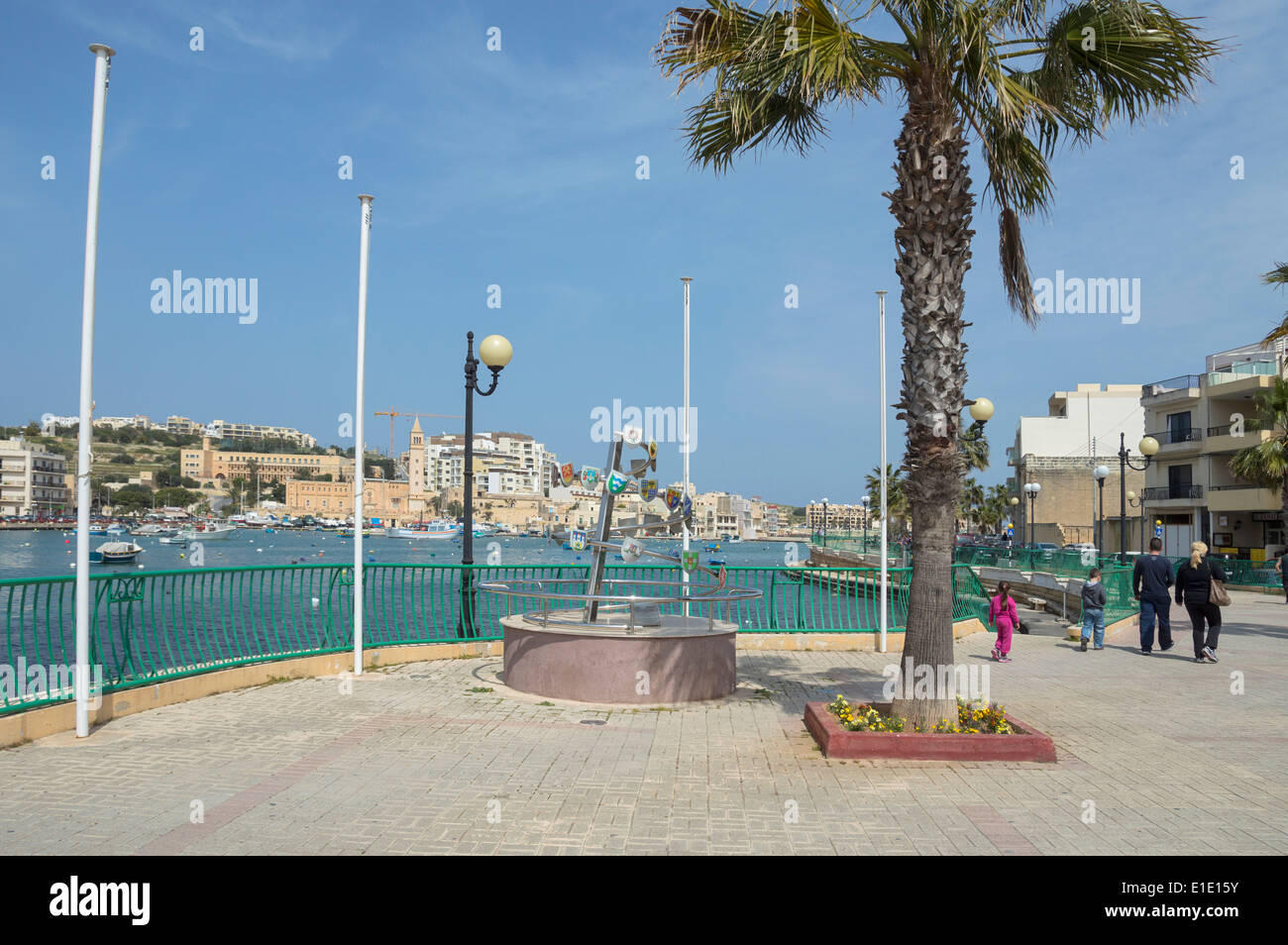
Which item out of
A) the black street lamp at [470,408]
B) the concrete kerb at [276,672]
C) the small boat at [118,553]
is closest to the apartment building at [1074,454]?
the concrete kerb at [276,672]

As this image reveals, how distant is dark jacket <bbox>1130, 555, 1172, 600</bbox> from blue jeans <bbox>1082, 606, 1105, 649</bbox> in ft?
3.63

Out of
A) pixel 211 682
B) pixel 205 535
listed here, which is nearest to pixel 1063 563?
pixel 211 682

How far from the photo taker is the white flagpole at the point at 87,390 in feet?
24.2

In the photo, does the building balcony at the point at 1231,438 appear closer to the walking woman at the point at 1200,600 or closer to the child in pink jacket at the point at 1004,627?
the walking woman at the point at 1200,600

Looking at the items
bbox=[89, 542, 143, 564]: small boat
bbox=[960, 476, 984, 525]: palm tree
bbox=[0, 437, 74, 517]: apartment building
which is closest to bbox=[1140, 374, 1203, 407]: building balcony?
bbox=[960, 476, 984, 525]: palm tree

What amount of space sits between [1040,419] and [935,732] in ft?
227

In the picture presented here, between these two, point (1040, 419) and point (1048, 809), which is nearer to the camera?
point (1048, 809)

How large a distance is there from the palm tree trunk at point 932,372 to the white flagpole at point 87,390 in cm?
727

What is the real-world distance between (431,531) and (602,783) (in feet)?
542

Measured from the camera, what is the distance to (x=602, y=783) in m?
6.55

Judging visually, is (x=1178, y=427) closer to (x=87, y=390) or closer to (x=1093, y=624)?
(x=1093, y=624)
